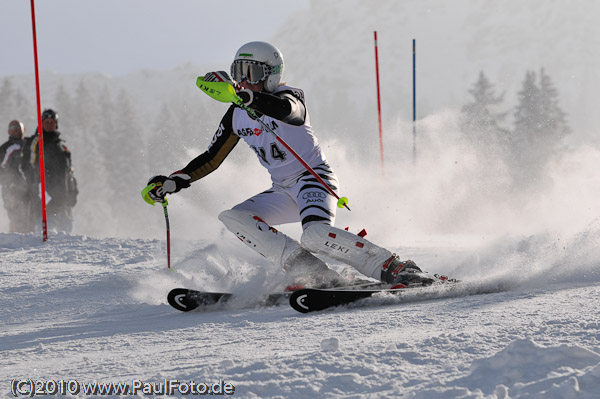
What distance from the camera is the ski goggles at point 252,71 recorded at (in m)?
4.45

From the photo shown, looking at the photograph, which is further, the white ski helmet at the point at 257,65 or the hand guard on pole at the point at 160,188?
the hand guard on pole at the point at 160,188

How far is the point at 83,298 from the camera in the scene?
5.02 metres

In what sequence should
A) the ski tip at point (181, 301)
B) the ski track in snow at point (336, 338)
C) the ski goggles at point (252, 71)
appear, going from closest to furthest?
the ski track in snow at point (336, 338)
the ski tip at point (181, 301)
the ski goggles at point (252, 71)

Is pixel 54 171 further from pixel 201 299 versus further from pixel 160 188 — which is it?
pixel 201 299

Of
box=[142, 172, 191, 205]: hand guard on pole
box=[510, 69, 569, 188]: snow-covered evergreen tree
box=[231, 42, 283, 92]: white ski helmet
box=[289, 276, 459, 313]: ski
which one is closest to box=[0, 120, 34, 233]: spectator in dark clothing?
box=[142, 172, 191, 205]: hand guard on pole

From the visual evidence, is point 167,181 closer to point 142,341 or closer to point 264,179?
point 142,341

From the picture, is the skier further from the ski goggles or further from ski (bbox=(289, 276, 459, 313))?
ski (bbox=(289, 276, 459, 313))

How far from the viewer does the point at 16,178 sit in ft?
32.2

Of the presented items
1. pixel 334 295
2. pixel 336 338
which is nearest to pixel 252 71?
pixel 334 295

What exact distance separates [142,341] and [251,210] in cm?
163

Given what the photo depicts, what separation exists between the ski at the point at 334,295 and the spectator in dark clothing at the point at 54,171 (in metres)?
6.68

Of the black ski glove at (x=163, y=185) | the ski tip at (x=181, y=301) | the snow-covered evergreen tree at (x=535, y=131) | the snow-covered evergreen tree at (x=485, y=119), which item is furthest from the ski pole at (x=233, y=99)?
the snow-covered evergreen tree at (x=535, y=131)

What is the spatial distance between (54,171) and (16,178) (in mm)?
683

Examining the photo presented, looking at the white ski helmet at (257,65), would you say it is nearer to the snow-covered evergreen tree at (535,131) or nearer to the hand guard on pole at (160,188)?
the hand guard on pole at (160,188)
